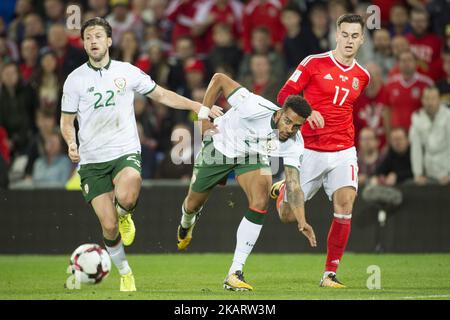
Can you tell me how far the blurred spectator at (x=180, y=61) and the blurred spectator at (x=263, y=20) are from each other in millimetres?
1044

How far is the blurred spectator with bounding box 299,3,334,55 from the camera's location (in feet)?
61.9

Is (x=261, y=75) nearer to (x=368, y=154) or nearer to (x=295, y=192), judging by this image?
(x=368, y=154)

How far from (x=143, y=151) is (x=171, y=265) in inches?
136

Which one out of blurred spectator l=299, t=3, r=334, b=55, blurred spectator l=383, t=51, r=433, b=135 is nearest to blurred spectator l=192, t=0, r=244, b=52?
blurred spectator l=299, t=3, r=334, b=55

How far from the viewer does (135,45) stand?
64.4 ft

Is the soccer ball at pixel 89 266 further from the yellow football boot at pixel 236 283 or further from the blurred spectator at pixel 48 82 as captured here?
the blurred spectator at pixel 48 82

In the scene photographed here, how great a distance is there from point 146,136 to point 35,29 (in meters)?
4.18

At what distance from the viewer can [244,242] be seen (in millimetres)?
11758

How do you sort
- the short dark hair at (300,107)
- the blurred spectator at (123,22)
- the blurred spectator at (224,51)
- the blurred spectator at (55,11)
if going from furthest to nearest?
the blurred spectator at (55,11), the blurred spectator at (123,22), the blurred spectator at (224,51), the short dark hair at (300,107)

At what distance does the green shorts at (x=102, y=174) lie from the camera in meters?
11.8

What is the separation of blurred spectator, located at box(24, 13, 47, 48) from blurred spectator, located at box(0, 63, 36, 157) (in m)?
1.55

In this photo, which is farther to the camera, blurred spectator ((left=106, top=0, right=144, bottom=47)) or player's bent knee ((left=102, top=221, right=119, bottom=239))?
blurred spectator ((left=106, top=0, right=144, bottom=47))

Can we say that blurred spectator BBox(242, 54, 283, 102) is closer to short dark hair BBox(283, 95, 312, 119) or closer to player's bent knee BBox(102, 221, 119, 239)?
short dark hair BBox(283, 95, 312, 119)

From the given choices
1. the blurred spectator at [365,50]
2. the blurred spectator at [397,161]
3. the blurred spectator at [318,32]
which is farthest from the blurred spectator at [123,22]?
the blurred spectator at [397,161]
